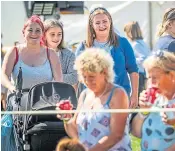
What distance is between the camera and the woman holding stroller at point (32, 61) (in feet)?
13.8

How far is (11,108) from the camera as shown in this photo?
13.2 ft

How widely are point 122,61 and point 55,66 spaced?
17.1 inches

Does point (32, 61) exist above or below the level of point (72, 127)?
above

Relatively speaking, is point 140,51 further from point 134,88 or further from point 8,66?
point 8,66

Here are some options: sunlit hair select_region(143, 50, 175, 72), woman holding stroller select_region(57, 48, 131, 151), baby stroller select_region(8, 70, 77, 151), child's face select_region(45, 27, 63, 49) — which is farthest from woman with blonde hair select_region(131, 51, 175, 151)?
child's face select_region(45, 27, 63, 49)

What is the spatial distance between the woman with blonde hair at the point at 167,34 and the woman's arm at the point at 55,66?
64 centimetres

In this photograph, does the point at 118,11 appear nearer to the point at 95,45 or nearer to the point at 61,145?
the point at 95,45

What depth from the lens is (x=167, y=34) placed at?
428 cm

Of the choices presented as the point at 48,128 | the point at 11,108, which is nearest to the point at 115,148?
the point at 48,128

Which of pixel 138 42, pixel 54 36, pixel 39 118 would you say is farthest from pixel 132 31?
pixel 39 118

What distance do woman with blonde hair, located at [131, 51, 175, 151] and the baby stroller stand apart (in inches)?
23.5

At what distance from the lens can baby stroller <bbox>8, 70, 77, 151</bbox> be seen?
377cm

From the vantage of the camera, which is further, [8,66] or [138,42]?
[138,42]

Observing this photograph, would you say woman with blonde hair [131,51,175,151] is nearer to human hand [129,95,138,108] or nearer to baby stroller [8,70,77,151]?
baby stroller [8,70,77,151]
